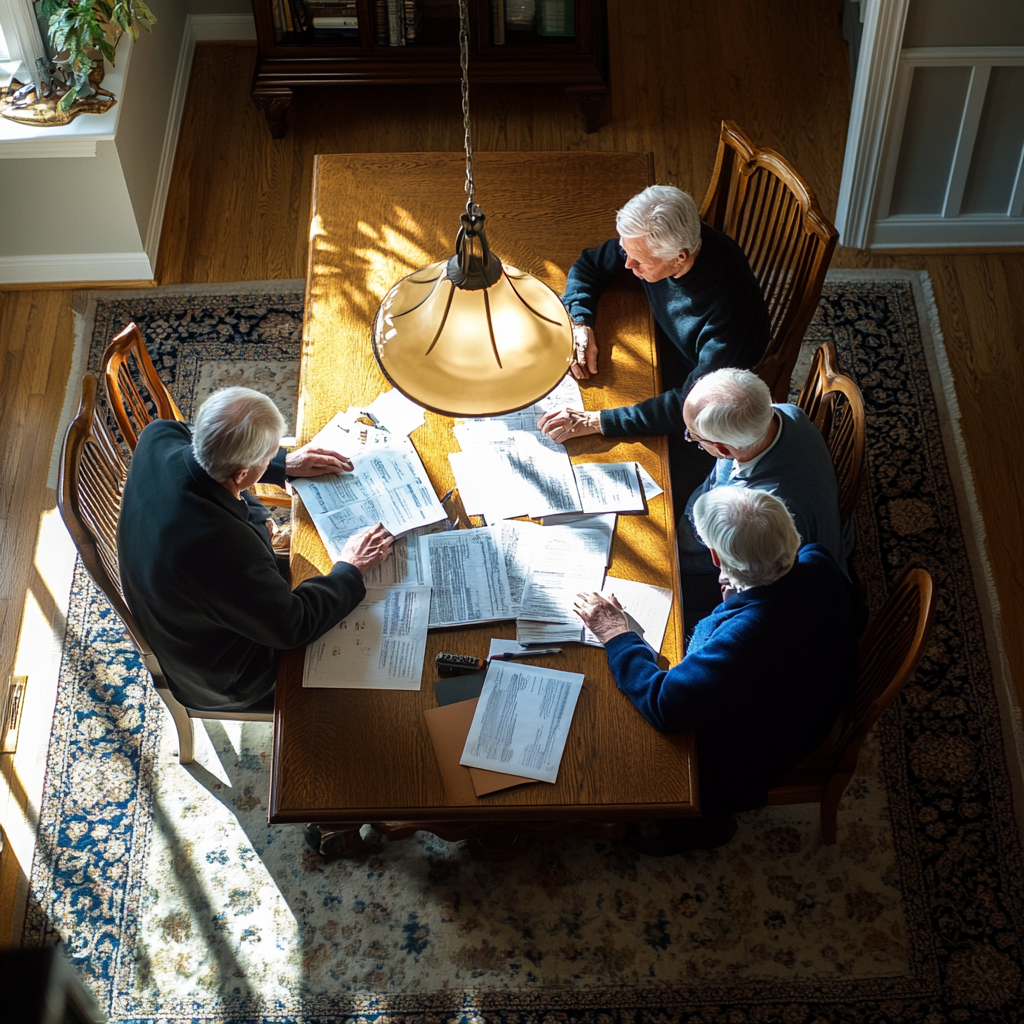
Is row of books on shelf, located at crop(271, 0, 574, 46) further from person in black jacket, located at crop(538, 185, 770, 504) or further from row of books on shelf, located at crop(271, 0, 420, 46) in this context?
person in black jacket, located at crop(538, 185, 770, 504)

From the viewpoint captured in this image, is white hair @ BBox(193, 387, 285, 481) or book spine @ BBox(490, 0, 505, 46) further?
book spine @ BBox(490, 0, 505, 46)

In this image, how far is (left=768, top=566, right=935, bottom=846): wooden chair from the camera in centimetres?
202

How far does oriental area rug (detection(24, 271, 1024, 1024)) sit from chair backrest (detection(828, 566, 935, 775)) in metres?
0.54

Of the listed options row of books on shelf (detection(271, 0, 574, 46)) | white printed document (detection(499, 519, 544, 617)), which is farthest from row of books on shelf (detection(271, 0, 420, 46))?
white printed document (detection(499, 519, 544, 617))

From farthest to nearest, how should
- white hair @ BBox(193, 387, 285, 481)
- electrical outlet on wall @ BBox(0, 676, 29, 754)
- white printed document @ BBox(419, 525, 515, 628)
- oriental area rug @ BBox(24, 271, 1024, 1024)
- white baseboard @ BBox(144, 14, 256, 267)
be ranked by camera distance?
white baseboard @ BBox(144, 14, 256, 267)
electrical outlet on wall @ BBox(0, 676, 29, 754)
oriental area rug @ BBox(24, 271, 1024, 1024)
white printed document @ BBox(419, 525, 515, 628)
white hair @ BBox(193, 387, 285, 481)

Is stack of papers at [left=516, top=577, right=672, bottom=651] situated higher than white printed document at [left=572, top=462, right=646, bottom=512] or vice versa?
white printed document at [left=572, top=462, right=646, bottom=512]

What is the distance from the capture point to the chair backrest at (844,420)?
2393 millimetres

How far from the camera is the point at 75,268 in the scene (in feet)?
12.4

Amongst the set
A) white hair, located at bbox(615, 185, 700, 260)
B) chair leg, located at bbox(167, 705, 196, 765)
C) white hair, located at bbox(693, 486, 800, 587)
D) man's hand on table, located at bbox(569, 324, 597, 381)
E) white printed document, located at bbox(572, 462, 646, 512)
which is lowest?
chair leg, located at bbox(167, 705, 196, 765)

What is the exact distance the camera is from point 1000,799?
2.71m

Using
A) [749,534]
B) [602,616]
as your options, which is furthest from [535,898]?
[749,534]

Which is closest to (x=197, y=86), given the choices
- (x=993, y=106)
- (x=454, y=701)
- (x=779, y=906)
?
(x=993, y=106)

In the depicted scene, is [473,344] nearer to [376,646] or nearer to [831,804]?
[376,646]

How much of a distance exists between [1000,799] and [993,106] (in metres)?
2.28
